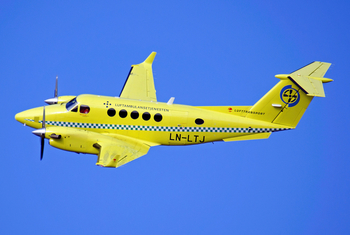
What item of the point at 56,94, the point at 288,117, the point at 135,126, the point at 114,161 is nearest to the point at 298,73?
the point at 288,117

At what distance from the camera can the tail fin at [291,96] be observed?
104ft

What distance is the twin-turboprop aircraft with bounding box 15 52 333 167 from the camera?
31.9 m

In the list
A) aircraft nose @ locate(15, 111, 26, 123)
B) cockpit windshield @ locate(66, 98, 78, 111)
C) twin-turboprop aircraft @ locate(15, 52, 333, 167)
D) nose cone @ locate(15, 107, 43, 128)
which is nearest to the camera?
twin-turboprop aircraft @ locate(15, 52, 333, 167)

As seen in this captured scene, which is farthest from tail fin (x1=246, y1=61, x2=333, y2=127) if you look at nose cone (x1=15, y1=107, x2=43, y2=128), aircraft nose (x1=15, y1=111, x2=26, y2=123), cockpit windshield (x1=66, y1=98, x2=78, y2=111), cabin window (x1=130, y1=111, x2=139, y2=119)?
aircraft nose (x1=15, y1=111, x2=26, y2=123)

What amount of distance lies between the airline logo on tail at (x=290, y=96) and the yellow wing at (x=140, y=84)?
848 cm

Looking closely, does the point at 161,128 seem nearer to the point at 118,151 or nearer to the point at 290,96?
the point at 118,151

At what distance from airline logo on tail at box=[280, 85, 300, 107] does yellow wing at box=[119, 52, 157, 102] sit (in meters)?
8.48

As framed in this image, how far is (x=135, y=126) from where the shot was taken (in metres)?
32.1

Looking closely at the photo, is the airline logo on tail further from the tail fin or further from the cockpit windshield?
the cockpit windshield

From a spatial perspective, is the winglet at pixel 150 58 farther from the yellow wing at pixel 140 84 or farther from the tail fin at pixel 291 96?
the tail fin at pixel 291 96

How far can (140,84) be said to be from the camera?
3566 centimetres

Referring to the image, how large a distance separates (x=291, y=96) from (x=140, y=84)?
33.2ft

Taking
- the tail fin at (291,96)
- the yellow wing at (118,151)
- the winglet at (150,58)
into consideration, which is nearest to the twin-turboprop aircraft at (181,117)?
the tail fin at (291,96)

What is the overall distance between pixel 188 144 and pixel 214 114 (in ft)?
8.06
